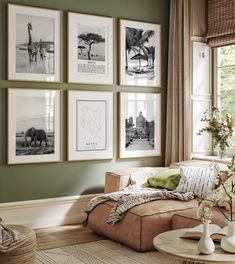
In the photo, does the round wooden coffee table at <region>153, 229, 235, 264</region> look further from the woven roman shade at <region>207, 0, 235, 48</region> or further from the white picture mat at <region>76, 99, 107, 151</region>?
the woven roman shade at <region>207, 0, 235, 48</region>

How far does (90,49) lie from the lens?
18.0 feet

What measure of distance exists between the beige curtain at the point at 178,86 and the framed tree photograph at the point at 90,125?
2.68 feet

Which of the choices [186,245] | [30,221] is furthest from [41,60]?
[186,245]

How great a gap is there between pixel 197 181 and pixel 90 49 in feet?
6.36

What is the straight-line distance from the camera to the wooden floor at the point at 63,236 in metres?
4.65

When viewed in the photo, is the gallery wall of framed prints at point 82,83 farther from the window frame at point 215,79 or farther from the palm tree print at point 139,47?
the window frame at point 215,79

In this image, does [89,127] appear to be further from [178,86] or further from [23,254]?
[23,254]

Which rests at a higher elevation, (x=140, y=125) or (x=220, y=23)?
(x=220, y=23)

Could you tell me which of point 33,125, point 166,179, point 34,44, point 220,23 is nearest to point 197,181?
point 166,179

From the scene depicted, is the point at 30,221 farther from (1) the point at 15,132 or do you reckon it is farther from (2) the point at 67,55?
(2) the point at 67,55

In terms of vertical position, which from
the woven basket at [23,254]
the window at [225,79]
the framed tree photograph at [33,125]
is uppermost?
the window at [225,79]

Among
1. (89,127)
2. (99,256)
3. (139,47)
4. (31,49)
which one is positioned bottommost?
(99,256)

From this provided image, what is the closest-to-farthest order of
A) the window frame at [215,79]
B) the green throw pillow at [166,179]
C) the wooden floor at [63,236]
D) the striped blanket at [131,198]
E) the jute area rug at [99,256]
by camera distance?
the jute area rug at [99,256], the striped blanket at [131,198], the wooden floor at [63,236], the green throw pillow at [166,179], the window frame at [215,79]

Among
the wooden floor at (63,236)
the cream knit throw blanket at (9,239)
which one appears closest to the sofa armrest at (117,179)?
the wooden floor at (63,236)
